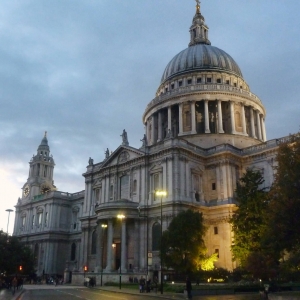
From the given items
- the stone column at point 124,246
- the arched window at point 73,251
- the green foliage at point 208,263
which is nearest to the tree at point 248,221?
the green foliage at point 208,263

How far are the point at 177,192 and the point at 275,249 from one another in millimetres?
25853

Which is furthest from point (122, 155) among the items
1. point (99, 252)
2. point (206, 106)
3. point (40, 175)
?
point (40, 175)

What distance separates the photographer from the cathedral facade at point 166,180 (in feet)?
180

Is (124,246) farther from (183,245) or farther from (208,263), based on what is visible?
(183,245)

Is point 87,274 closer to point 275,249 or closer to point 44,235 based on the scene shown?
point 44,235

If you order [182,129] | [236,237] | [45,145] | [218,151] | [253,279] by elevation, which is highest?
[45,145]

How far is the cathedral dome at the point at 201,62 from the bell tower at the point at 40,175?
125 ft

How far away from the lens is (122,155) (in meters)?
63.8

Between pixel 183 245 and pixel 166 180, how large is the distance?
13.7m

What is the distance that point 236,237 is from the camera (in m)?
47.1

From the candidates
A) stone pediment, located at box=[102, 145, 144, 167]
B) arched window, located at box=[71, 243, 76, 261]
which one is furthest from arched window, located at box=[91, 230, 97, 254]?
arched window, located at box=[71, 243, 76, 261]

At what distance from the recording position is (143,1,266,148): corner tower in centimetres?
6969

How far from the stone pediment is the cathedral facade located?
248 millimetres

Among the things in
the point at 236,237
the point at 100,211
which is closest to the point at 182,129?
the point at 100,211
